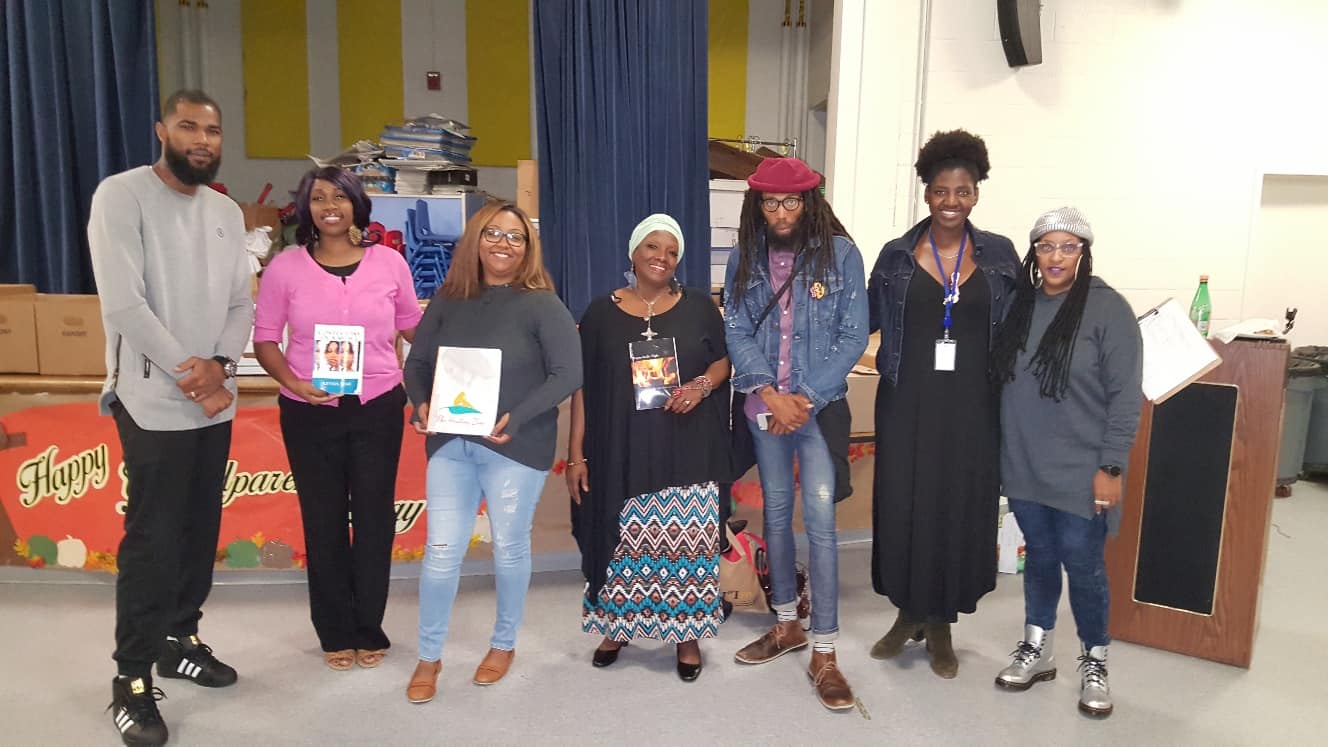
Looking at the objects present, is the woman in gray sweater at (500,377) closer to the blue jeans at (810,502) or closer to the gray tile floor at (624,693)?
the gray tile floor at (624,693)

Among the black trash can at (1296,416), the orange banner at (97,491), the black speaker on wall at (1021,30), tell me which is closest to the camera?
the orange banner at (97,491)

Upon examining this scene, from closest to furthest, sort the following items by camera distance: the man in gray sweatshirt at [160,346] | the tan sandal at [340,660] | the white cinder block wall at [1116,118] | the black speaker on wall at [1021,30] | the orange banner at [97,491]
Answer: the man in gray sweatshirt at [160,346]
the tan sandal at [340,660]
the orange banner at [97,491]
the black speaker on wall at [1021,30]
the white cinder block wall at [1116,118]

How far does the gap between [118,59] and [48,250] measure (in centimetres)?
93

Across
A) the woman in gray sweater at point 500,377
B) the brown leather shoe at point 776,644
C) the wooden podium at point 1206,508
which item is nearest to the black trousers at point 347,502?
the woman in gray sweater at point 500,377

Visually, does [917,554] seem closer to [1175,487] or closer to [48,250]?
[1175,487]

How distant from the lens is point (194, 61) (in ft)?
20.5

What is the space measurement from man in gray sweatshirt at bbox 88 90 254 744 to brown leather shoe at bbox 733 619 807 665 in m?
1.61

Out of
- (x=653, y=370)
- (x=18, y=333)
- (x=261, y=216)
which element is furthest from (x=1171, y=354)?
(x=261, y=216)

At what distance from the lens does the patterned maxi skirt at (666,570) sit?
2381mm

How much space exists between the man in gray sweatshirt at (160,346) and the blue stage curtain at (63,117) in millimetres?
2209

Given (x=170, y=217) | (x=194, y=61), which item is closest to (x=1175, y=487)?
(x=170, y=217)

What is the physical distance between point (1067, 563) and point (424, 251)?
306 cm

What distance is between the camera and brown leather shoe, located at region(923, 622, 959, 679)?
2500mm

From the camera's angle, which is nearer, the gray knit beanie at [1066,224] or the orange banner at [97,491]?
the gray knit beanie at [1066,224]
